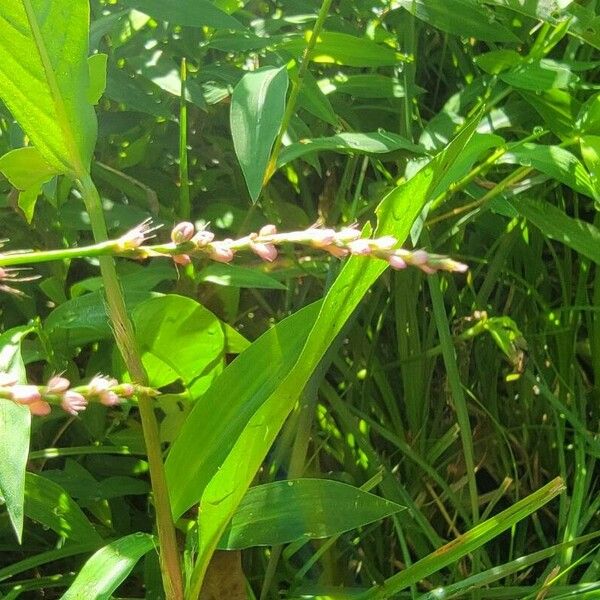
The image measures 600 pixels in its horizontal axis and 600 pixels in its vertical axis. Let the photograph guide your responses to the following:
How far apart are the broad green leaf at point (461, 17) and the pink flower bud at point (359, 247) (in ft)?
1.15

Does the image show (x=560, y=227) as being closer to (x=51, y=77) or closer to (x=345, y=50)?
(x=345, y=50)

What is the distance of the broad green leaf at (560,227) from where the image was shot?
0.61 meters

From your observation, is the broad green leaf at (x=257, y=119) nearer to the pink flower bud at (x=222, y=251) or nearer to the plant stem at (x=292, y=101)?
the plant stem at (x=292, y=101)

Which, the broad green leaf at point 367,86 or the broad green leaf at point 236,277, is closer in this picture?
the broad green leaf at point 236,277

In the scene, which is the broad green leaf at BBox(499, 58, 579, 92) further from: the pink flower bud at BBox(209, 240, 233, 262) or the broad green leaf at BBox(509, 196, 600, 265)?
the pink flower bud at BBox(209, 240, 233, 262)

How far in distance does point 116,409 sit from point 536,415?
14.7 inches

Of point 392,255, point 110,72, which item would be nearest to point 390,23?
point 110,72

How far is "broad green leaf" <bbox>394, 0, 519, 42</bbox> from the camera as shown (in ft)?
1.95

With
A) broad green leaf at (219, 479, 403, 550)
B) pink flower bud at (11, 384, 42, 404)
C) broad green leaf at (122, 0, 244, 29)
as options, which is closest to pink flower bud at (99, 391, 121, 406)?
pink flower bud at (11, 384, 42, 404)

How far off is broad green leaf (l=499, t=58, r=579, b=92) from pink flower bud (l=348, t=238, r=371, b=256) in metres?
0.37

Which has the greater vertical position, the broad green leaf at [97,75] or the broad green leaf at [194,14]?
the broad green leaf at [194,14]

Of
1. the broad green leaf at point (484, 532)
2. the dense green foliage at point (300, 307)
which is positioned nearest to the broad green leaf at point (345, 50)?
the dense green foliage at point (300, 307)

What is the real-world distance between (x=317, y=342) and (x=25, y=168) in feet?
0.57

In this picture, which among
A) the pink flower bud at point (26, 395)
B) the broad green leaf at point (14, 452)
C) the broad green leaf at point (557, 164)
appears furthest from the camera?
the broad green leaf at point (557, 164)
